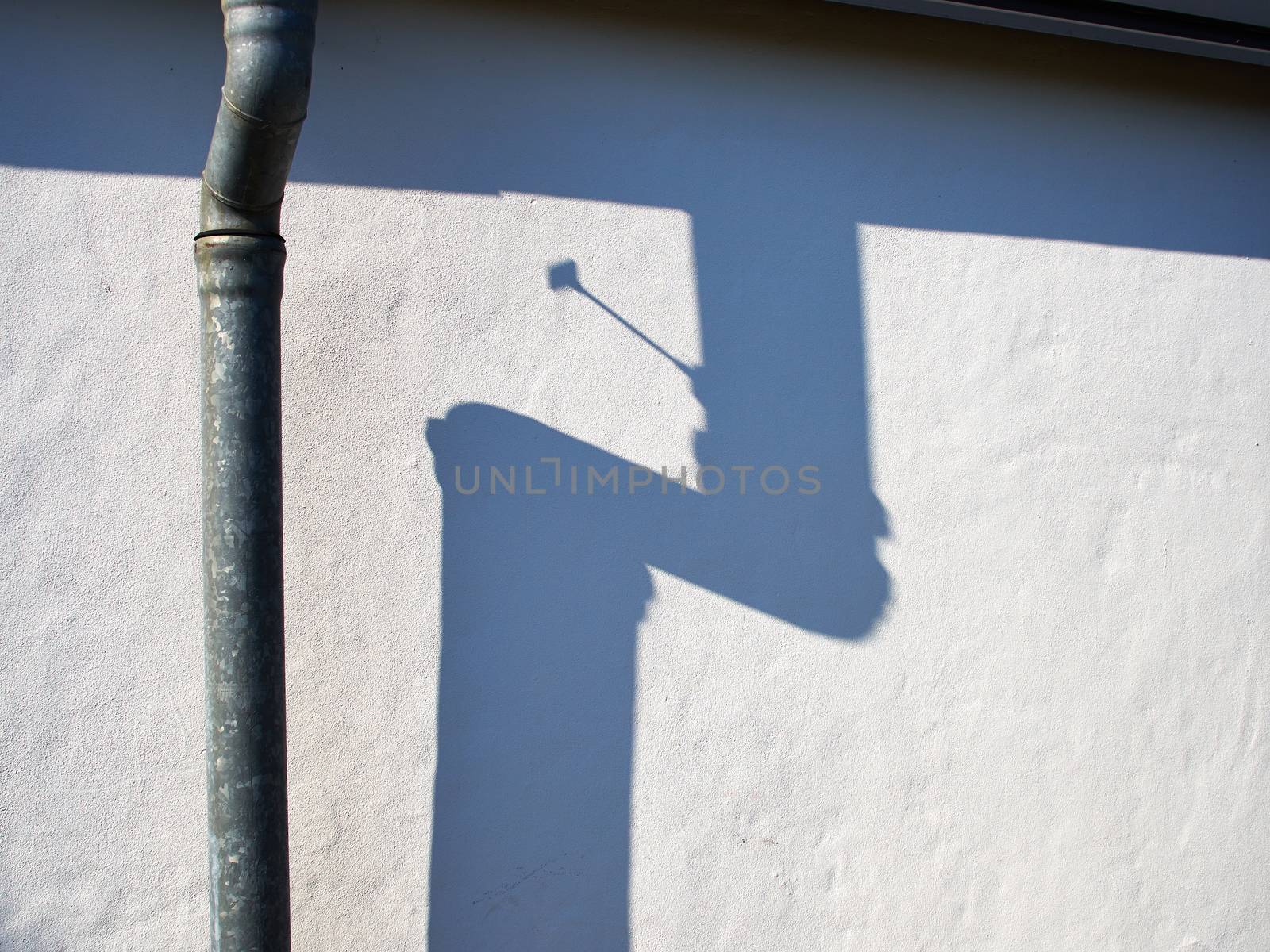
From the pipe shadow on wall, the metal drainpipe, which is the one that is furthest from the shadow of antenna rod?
the metal drainpipe

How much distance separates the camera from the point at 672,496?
3053mm

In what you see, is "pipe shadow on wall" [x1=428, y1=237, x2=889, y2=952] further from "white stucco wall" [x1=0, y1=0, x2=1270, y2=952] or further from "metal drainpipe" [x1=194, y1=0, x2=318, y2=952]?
"metal drainpipe" [x1=194, y1=0, x2=318, y2=952]

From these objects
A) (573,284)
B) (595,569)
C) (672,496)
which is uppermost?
(573,284)

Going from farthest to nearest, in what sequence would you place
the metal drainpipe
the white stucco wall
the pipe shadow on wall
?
the pipe shadow on wall → the white stucco wall → the metal drainpipe

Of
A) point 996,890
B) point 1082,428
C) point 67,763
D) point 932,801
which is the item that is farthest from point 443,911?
point 1082,428

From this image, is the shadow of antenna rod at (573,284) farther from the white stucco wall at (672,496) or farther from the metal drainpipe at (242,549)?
the metal drainpipe at (242,549)

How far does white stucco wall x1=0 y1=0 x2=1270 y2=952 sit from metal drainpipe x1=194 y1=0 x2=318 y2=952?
1.09 ft

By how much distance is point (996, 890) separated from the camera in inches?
128

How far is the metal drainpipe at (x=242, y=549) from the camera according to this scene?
7.95 ft

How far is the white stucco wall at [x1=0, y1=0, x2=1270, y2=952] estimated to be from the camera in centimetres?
271

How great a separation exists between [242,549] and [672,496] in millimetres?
1253

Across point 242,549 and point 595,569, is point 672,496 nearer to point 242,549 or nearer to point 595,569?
point 595,569

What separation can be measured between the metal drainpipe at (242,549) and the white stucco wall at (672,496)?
33cm

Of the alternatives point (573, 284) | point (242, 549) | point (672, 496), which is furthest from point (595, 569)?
point (242, 549)
